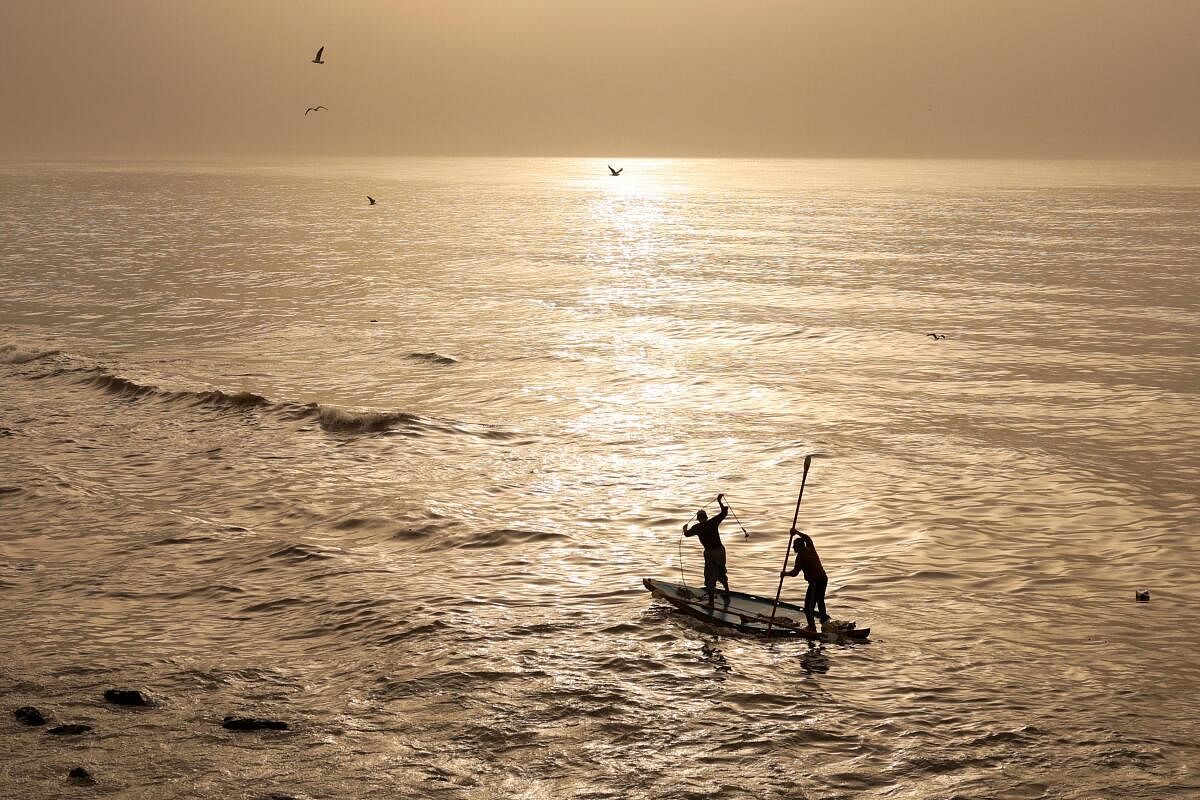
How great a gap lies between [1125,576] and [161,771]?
21489 millimetres

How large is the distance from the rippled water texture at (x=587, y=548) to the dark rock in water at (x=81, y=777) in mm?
170

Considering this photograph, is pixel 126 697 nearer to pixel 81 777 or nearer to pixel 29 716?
pixel 29 716

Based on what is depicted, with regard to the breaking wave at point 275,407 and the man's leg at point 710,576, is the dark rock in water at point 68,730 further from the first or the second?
the breaking wave at point 275,407

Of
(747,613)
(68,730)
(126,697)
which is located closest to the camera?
(68,730)

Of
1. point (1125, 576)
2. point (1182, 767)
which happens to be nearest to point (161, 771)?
point (1182, 767)

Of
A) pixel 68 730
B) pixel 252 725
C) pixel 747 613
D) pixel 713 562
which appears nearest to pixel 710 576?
pixel 713 562

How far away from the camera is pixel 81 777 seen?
647 inches

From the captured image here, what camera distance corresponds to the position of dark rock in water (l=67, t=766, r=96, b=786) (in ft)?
53.6

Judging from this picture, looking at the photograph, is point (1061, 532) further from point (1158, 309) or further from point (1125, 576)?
point (1158, 309)

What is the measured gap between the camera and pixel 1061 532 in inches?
1147

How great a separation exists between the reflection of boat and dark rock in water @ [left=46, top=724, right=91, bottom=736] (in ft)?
37.9

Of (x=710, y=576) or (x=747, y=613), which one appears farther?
(x=710, y=576)

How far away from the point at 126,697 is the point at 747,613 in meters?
12.1

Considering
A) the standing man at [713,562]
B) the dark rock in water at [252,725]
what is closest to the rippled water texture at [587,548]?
the dark rock in water at [252,725]
